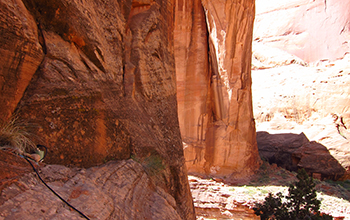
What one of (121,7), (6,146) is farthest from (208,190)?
(6,146)

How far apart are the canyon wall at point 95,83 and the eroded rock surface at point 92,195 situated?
16 centimetres

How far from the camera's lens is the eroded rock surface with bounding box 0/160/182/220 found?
1850 millimetres

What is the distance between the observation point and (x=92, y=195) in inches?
92.9

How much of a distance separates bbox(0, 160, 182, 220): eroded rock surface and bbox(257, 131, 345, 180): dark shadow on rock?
13.2 meters

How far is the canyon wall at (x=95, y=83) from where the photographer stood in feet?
7.99

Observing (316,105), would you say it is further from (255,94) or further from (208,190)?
(208,190)

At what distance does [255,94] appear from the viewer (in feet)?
67.1

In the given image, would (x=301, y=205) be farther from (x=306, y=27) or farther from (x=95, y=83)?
(x=306, y=27)

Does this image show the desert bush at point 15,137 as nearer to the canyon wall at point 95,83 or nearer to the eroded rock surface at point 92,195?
the canyon wall at point 95,83

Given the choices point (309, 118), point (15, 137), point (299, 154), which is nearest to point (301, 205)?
point (299, 154)

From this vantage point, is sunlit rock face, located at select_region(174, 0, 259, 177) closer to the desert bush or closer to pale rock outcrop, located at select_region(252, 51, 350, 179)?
pale rock outcrop, located at select_region(252, 51, 350, 179)

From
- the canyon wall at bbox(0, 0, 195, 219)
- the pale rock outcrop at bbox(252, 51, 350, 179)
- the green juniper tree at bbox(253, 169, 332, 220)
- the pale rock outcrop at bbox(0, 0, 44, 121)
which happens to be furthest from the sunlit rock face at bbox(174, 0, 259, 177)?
the pale rock outcrop at bbox(0, 0, 44, 121)

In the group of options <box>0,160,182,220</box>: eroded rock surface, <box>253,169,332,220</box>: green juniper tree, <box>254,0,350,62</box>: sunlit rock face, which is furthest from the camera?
<box>254,0,350,62</box>: sunlit rock face

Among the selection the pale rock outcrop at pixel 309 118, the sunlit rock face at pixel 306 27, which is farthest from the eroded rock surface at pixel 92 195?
the sunlit rock face at pixel 306 27
